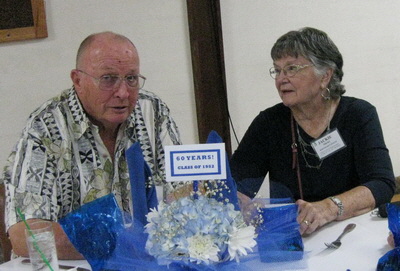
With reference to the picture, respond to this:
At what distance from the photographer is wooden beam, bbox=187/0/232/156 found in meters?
3.26

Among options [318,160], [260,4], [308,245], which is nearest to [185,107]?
[260,4]

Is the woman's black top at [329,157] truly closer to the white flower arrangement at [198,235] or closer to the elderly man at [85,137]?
the elderly man at [85,137]

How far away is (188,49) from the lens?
334 centimetres

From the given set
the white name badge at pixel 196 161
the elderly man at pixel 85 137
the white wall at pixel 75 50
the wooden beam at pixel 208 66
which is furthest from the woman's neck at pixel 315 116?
the white name badge at pixel 196 161

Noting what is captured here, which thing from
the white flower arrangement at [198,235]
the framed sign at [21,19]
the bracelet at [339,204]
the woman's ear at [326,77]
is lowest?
the bracelet at [339,204]

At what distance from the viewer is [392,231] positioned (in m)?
1.40

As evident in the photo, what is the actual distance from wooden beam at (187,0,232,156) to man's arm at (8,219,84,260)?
1826 mm

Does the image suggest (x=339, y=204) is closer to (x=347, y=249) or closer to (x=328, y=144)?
(x=347, y=249)

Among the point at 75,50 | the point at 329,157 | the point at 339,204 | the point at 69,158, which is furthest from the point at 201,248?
the point at 75,50

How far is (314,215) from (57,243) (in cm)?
80

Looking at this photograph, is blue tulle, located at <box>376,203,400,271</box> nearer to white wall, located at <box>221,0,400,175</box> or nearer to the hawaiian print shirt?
the hawaiian print shirt

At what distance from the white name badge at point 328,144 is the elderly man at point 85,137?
0.73 metres

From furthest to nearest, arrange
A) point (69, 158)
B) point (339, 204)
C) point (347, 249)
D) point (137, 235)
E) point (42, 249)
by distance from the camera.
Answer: point (69, 158) → point (339, 204) → point (347, 249) → point (42, 249) → point (137, 235)

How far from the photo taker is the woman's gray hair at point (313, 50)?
7.74 ft
